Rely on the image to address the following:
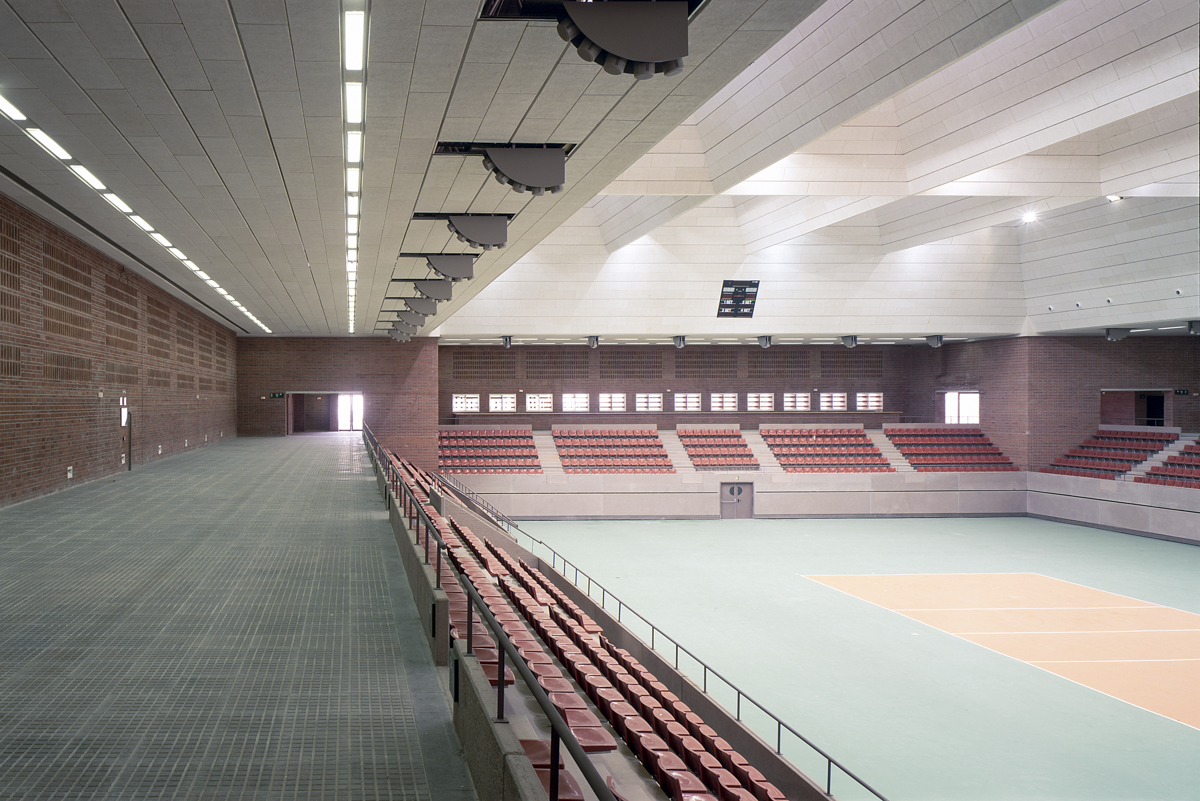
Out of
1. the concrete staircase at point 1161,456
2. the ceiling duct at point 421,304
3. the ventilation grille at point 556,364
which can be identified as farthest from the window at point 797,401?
the ceiling duct at point 421,304

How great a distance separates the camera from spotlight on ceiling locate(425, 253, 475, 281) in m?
12.6

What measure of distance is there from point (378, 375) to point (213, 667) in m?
24.0

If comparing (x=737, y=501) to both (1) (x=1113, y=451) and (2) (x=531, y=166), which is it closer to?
(1) (x=1113, y=451)

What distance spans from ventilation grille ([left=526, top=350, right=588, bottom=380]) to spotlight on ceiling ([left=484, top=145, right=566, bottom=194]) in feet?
79.0

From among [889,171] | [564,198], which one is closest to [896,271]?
[889,171]

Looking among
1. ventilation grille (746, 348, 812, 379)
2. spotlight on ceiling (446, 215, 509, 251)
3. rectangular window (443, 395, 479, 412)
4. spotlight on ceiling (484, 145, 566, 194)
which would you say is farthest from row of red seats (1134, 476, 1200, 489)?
spotlight on ceiling (484, 145, 566, 194)

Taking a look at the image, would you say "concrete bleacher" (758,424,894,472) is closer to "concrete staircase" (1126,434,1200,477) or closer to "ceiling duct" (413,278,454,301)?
"concrete staircase" (1126,434,1200,477)

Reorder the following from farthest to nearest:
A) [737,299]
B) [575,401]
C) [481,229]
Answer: [575,401]
[737,299]
[481,229]

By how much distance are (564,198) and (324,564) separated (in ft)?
17.1

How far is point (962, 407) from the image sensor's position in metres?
32.1

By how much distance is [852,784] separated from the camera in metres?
8.32

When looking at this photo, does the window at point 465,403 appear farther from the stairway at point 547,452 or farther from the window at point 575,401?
the window at point 575,401

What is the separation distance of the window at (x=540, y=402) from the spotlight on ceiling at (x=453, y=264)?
61.5 ft

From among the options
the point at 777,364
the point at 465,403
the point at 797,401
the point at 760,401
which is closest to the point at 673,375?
the point at 760,401
